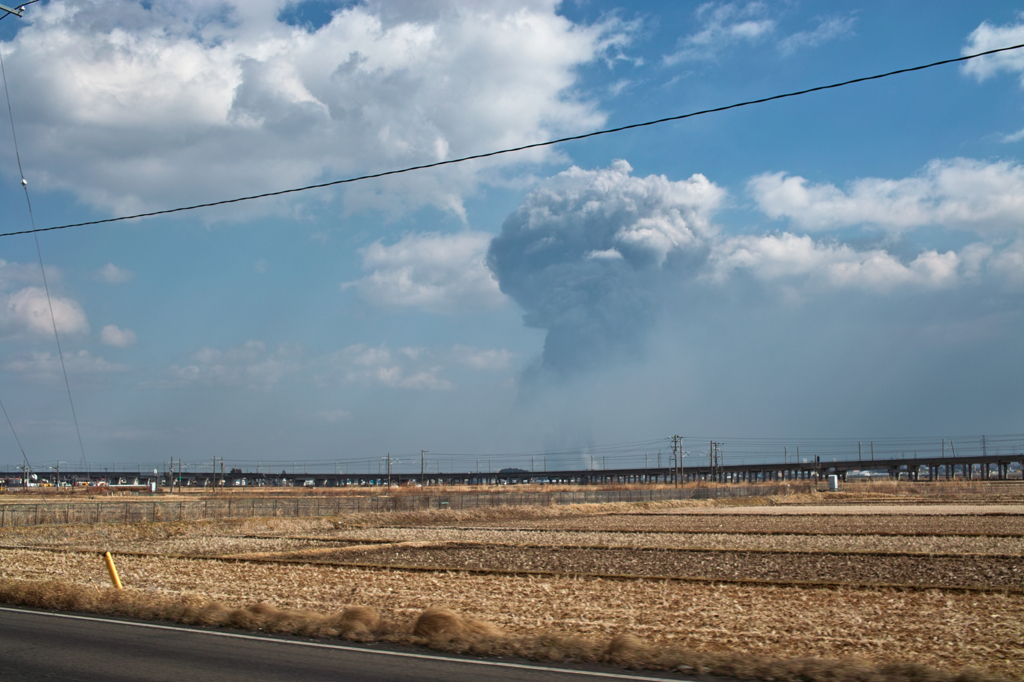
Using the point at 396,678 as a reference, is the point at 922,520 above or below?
below

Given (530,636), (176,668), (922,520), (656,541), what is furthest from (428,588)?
(922,520)

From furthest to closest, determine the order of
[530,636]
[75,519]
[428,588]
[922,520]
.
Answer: [922,520], [75,519], [428,588], [530,636]

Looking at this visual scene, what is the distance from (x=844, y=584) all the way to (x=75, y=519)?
45.7m

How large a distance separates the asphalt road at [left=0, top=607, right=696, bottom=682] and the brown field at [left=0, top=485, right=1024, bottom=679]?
1.94 metres

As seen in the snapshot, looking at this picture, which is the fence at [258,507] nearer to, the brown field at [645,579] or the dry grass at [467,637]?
the brown field at [645,579]

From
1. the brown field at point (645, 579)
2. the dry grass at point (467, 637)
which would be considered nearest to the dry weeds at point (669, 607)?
the brown field at point (645, 579)

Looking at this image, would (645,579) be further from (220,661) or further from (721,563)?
(220,661)

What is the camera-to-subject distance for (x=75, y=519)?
158ft

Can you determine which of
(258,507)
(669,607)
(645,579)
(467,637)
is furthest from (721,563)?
(258,507)

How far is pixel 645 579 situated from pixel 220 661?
13.1 meters

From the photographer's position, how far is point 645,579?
2128 cm

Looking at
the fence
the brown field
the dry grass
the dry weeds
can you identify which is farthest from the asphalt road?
the fence

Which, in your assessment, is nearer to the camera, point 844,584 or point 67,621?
point 67,621

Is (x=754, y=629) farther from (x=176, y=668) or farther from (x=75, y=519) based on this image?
(x=75, y=519)
